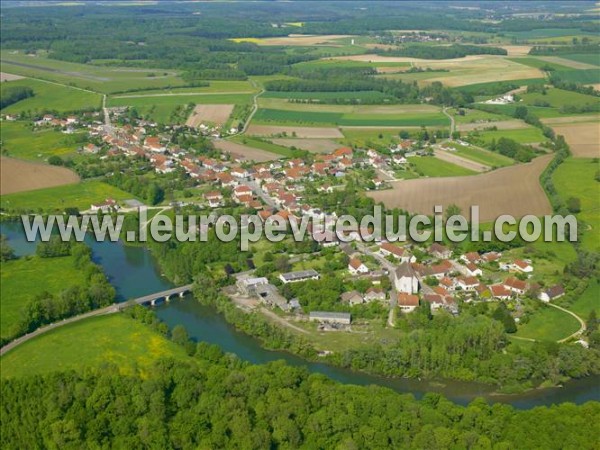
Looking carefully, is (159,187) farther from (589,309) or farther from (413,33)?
(413,33)

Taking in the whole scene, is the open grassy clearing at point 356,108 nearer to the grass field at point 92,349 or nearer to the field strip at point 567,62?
the field strip at point 567,62

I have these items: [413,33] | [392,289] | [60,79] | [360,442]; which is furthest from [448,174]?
[413,33]

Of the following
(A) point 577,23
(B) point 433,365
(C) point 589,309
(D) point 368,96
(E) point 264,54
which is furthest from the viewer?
(A) point 577,23

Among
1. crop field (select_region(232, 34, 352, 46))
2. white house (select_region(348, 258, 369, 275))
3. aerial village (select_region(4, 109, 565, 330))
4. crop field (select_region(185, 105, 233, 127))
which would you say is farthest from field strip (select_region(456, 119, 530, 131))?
crop field (select_region(232, 34, 352, 46))

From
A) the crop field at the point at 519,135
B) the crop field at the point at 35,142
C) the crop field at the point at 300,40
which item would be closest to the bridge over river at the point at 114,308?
the crop field at the point at 35,142

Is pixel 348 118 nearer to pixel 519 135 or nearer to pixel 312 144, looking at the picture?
pixel 312 144

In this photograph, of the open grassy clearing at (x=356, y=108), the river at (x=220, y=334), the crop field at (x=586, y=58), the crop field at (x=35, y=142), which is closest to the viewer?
the river at (x=220, y=334)
